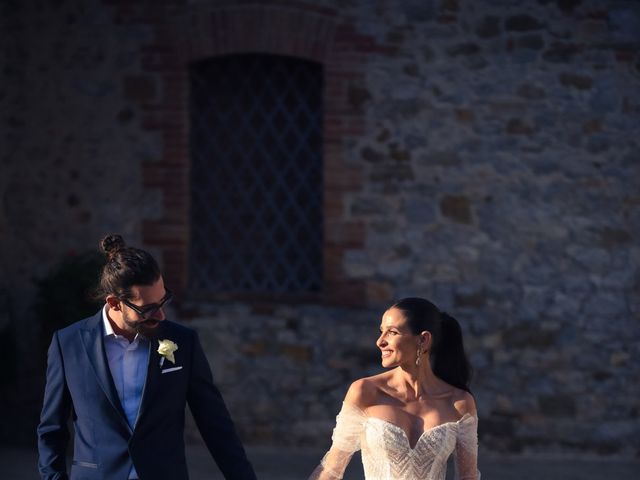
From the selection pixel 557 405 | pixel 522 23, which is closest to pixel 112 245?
pixel 557 405

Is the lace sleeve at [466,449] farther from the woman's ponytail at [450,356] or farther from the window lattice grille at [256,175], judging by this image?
the window lattice grille at [256,175]

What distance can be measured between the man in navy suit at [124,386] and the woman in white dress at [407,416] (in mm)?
445

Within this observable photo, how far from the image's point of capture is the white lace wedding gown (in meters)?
4.15

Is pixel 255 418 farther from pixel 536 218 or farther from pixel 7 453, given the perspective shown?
pixel 536 218

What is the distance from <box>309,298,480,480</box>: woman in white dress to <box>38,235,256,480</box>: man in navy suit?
45cm

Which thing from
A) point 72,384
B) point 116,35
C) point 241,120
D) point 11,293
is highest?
point 116,35

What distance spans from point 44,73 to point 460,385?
17.9 feet

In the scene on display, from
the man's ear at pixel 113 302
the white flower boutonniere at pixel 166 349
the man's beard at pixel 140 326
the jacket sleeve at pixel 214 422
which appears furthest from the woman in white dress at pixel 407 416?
the man's ear at pixel 113 302

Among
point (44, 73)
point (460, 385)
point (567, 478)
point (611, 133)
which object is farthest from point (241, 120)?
point (460, 385)

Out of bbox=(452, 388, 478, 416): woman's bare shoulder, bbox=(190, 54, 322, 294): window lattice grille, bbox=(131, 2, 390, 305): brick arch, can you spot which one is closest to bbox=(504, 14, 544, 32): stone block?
bbox=(131, 2, 390, 305): brick arch

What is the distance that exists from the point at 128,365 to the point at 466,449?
131 centimetres

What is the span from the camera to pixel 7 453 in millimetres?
8117

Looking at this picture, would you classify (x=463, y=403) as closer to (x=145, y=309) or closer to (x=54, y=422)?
(x=145, y=309)

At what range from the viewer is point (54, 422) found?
390 cm
